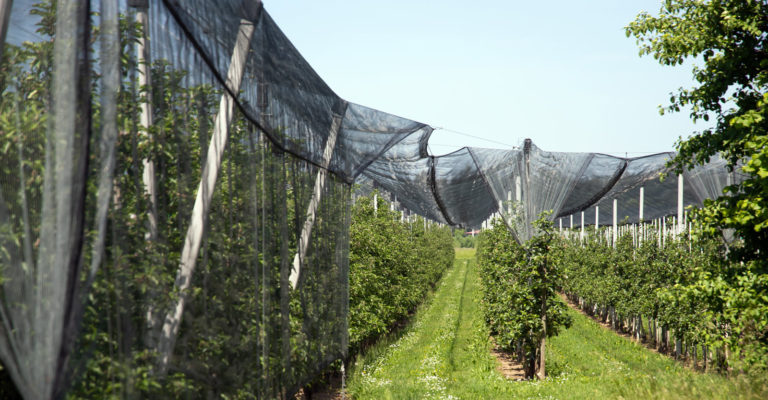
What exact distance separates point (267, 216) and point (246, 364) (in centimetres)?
122

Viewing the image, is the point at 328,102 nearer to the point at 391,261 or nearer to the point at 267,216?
the point at 267,216

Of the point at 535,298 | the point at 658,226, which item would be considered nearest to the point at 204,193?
the point at 535,298

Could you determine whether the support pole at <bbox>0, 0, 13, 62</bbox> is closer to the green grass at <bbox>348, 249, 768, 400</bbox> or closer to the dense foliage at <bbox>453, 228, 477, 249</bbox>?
the green grass at <bbox>348, 249, 768, 400</bbox>

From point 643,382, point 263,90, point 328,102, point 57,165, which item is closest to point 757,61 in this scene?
point 643,382

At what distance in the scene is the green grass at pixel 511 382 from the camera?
25.1 feet

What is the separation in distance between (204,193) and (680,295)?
551 cm

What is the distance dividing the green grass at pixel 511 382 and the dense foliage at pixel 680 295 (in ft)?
2.04

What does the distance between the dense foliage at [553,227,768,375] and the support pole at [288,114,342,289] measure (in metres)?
3.94

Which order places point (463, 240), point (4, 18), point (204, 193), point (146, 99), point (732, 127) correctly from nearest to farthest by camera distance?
1. point (4, 18)
2. point (146, 99)
3. point (204, 193)
4. point (732, 127)
5. point (463, 240)

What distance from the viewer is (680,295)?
679cm

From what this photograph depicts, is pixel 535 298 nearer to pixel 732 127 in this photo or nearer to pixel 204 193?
pixel 732 127

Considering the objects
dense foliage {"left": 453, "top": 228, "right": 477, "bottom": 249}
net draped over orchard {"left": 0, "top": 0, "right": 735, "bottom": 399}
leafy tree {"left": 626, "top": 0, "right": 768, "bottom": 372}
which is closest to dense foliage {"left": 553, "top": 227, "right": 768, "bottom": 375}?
leafy tree {"left": 626, "top": 0, "right": 768, "bottom": 372}

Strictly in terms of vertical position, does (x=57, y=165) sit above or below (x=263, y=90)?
below

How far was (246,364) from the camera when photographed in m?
4.10
